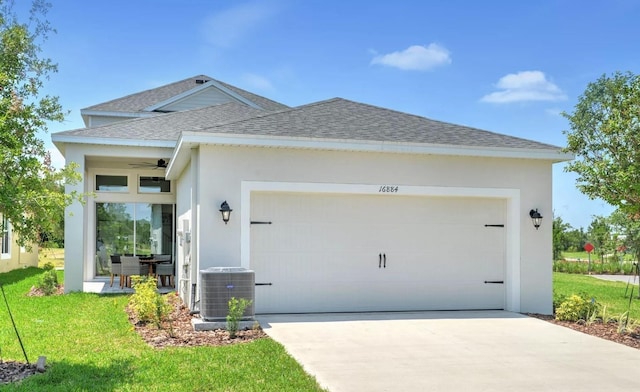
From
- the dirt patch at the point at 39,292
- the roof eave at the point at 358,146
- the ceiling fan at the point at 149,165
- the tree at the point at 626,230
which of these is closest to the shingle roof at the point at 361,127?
the roof eave at the point at 358,146

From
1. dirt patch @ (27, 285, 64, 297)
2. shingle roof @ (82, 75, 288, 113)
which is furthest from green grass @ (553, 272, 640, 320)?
dirt patch @ (27, 285, 64, 297)

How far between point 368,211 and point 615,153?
434cm

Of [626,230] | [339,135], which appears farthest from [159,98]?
[626,230]

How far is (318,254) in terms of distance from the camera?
10.7 metres

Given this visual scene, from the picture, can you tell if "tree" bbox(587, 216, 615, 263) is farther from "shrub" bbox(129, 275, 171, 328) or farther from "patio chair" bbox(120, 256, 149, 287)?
"shrub" bbox(129, 275, 171, 328)

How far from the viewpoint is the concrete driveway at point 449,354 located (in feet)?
20.1

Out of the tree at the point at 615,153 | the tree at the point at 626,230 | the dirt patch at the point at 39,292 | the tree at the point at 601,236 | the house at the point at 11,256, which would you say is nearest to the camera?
the tree at the point at 615,153

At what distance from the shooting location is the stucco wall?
33.0 feet

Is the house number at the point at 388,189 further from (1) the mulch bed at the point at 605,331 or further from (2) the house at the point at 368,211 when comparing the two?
(1) the mulch bed at the point at 605,331

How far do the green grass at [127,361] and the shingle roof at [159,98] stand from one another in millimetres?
12050

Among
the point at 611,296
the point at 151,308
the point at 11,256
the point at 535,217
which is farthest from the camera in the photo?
the point at 11,256

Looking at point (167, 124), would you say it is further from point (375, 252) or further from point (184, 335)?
point (184, 335)

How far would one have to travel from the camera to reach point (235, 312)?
28.0 feet

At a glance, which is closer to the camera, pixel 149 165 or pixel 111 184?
pixel 149 165
